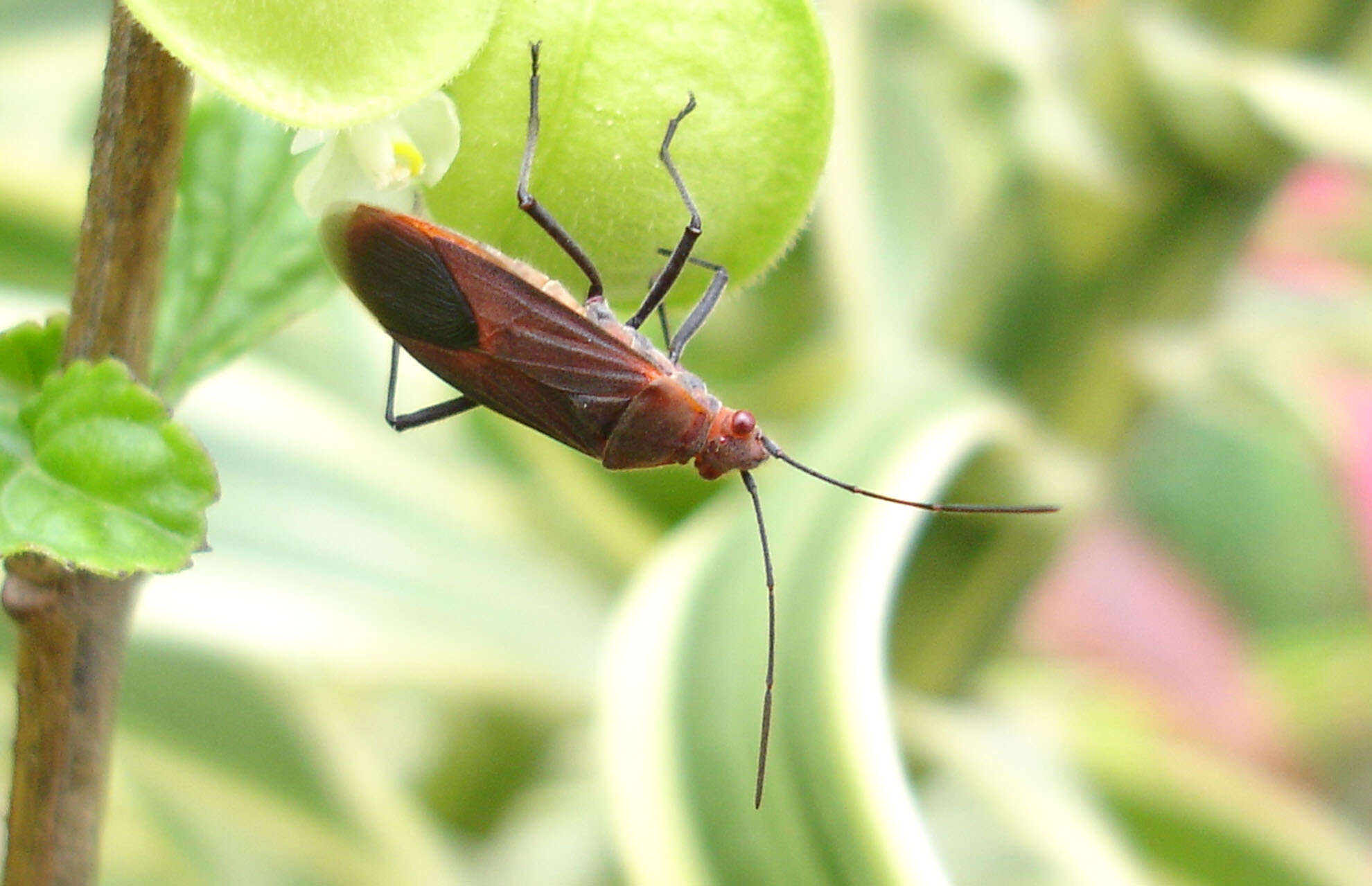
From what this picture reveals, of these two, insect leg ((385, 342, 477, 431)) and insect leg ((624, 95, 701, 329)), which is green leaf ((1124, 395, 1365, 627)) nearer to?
insect leg ((385, 342, 477, 431))

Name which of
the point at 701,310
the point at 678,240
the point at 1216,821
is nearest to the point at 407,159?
the point at 678,240

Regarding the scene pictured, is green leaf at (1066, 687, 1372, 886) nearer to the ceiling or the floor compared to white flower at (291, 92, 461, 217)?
nearer to the ceiling

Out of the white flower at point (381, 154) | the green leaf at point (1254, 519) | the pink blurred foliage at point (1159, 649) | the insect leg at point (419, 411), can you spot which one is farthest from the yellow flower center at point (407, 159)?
the green leaf at point (1254, 519)

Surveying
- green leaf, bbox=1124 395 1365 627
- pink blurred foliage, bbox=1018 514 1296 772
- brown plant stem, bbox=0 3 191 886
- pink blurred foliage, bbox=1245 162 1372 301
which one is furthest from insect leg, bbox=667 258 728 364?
green leaf, bbox=1124 395 1365 627

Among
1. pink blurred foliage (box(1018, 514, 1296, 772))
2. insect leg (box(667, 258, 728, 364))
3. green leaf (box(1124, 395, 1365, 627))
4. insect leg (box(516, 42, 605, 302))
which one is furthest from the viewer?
green leaf (box(1124, 395, 1365, 627))

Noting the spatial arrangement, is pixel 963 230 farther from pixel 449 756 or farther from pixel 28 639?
pixel 28 639

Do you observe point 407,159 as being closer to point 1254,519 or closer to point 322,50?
point 322,50

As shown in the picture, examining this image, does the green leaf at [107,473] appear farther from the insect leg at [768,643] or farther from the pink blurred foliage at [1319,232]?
the pink blurred foliage at [1319,232]
